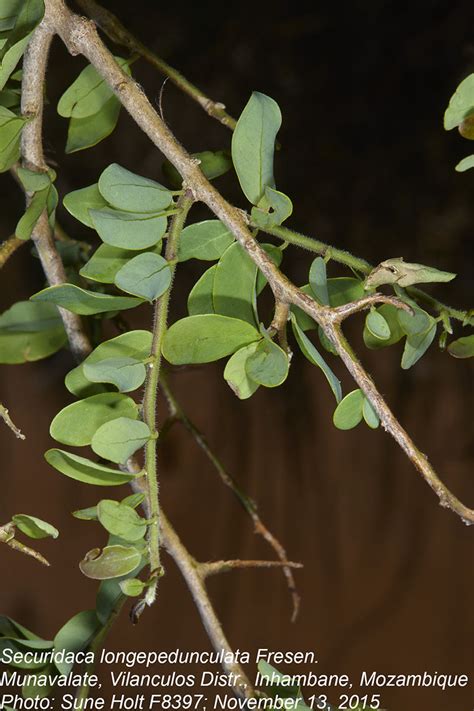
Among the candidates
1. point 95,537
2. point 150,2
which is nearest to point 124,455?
point 95,537

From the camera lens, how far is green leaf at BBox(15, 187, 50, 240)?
34 centimetres

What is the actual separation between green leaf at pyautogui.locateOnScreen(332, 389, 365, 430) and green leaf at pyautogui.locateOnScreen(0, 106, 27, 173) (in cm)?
16

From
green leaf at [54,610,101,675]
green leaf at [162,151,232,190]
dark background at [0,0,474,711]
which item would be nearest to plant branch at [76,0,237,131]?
green leaf at [162,151,232,190]

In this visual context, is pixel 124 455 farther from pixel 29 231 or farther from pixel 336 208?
pixel 336 208

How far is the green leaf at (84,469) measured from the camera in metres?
0.29

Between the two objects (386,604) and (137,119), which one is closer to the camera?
(137,119)

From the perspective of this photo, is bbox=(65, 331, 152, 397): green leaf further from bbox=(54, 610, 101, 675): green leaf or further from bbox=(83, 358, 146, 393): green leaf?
bbox=(54, 610, 101, 675): green leaf

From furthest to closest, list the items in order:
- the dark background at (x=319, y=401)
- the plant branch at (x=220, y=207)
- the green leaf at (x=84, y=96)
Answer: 1. the dark background at (x=319, y=401)
2. the green leaf at (x=84, y=96)
3. the plant branch at (x=220, y=207)

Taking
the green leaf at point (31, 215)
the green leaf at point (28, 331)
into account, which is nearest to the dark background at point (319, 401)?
the green leaf at point (28, 331)

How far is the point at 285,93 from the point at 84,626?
1.66 ft

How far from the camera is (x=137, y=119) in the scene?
0.30m

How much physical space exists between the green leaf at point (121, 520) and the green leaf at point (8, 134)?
0.45ft

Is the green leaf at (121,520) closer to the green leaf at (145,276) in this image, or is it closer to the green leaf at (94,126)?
the green leaf at (145,276)

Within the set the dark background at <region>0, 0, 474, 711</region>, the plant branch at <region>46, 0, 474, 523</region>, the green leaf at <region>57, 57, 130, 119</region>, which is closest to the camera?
the plant branch at <region>46, 0, 474, 523</region>
